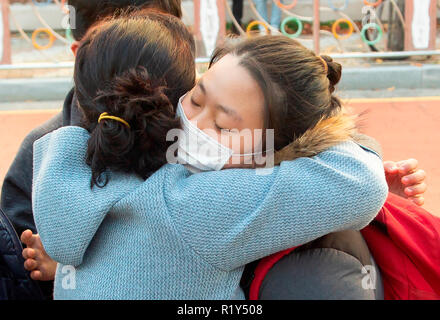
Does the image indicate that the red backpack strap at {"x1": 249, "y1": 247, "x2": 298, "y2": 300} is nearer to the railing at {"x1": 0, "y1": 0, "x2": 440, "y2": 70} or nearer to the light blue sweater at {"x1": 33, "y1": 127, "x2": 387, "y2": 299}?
the light blue sweater at {"x1": 33, "y1": 127, "x2": 387, "y2": 299}

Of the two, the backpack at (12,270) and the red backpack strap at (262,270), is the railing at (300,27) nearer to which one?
the backpack at (12,270)

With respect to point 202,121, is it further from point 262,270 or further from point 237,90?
point 262,270

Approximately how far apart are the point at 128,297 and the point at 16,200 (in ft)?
2.48

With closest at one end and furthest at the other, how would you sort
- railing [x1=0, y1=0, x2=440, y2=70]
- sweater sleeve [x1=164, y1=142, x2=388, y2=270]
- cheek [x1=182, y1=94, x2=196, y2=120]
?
sweater sleeve [x1=164, y1=142, x2=388, y2=270], cheek [x1=182, y1=94, x2=196, y2=120], railing [x1=0, y1=0, x2=440, y2=70]

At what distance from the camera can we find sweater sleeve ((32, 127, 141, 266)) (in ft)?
4.13

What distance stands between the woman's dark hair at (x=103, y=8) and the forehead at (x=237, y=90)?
23.5 inches

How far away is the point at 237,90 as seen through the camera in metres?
1.37

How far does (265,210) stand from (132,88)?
404 mm

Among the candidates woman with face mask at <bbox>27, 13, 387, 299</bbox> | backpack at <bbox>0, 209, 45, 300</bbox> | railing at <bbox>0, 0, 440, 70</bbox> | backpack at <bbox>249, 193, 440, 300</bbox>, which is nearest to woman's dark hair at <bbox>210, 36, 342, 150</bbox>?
woman with face mask at <bbox>27, 13, 387, 299</bbox>

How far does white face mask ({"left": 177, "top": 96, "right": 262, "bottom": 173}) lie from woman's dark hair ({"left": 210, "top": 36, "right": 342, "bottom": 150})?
0.10 meters

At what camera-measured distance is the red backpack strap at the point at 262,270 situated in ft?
4.12

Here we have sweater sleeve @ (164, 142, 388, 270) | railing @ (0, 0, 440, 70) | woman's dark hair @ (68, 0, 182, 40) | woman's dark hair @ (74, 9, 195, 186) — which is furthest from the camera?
railing @ (0, 0, 440, 70)

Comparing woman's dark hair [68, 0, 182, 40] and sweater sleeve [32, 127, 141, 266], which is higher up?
woman's dark hair [68, 0, 182, 40]

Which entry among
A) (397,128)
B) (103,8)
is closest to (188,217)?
(103,8)
